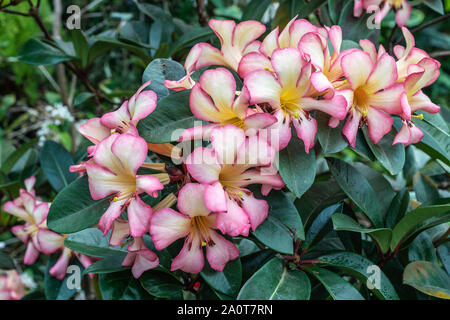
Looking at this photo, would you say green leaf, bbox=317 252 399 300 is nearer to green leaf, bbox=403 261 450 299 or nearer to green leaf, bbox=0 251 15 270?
green leaf, bbox=403 261 450 299

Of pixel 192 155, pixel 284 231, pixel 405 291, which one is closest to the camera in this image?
pixel 192 155

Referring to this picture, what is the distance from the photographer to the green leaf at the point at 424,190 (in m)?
0.89

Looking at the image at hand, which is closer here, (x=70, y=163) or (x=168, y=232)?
(x=168, y=232)

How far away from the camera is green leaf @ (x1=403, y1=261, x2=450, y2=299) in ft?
2.33

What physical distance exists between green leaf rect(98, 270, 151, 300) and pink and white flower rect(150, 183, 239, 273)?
0.51 ft

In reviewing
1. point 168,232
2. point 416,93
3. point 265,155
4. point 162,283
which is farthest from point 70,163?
point 416,93

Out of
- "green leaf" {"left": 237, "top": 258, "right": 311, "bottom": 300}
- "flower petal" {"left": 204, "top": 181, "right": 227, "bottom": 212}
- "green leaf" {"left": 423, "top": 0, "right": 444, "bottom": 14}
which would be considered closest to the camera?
"flower petal" {"left": 204, "top": 181, "right": 227, "bottom": 212}

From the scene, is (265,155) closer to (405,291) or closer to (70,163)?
(405,291)

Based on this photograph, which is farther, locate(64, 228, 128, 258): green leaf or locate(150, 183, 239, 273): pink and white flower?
locate(64, 228, 128, 258): green leaf

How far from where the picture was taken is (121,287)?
2.36 feet

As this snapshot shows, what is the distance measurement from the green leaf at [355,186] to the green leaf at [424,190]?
0.18 m

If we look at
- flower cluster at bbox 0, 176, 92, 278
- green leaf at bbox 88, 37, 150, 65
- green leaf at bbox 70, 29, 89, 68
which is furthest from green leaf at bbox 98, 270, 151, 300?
green leaf at bbox 70, 29, 89, 68

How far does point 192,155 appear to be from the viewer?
0.54 meters
